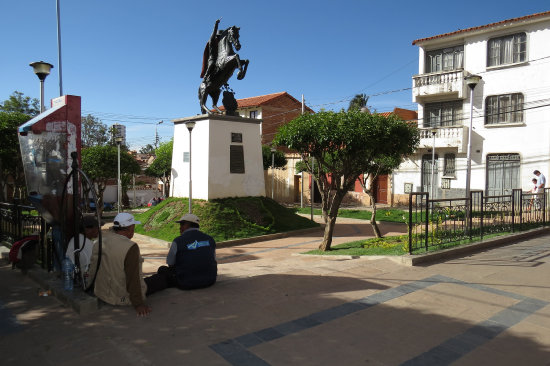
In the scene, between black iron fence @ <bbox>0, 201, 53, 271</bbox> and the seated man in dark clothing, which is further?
black iron fence @ <bbox>0, 201, 53, 271</bbox>

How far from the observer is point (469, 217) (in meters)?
8.05

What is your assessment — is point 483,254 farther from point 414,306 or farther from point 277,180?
point 277,180

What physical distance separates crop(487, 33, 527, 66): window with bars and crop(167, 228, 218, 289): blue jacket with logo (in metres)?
19.6

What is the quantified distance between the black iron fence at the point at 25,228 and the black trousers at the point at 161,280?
1.65m

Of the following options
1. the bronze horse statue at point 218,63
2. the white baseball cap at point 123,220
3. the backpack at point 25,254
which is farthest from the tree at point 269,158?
the white baseball cap at point 123,220

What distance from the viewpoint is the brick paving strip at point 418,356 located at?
319 centimetres

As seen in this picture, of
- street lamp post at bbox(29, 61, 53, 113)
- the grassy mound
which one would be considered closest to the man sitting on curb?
Result: street lamp post at bbox(29, 61, 53, 113)

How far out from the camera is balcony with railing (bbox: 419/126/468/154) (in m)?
19.9

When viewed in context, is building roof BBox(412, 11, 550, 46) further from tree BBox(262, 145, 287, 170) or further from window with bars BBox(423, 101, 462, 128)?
tree BBox(262, 145, 287, 170)

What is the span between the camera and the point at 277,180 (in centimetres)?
3017

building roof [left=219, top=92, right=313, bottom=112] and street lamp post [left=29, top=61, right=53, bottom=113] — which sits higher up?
building roof [left=219, top=92, right=313, bottom=112]

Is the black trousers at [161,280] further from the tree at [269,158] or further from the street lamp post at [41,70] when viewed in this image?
the tree at [269,158]

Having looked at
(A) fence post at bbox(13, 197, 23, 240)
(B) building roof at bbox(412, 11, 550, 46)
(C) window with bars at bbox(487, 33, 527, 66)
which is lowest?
(A) fence post at bbox(13, 197, 23, 240)

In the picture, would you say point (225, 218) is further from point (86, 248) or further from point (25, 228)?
point (86, 248)
